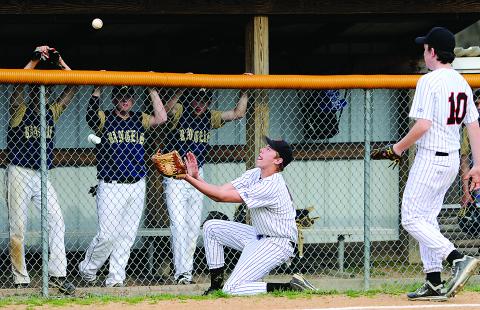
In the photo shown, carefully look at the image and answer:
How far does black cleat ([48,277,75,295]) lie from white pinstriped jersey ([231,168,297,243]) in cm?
152

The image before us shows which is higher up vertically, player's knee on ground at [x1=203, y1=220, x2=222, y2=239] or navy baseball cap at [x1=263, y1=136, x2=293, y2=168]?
navy baseball cap at [x1=263, y1=136, x2=293, y2=168]

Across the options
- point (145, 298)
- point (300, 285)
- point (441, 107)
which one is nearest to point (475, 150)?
point (441, 107)

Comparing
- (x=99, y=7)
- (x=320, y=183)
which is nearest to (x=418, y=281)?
(x=320, y=183)

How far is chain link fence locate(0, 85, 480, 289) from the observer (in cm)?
1030

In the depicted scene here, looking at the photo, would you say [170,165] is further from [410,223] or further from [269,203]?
[410,223]

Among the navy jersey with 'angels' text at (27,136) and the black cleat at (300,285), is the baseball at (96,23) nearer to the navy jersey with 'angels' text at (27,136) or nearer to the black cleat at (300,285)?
the navy jersey with 'angels' text at (27,136)

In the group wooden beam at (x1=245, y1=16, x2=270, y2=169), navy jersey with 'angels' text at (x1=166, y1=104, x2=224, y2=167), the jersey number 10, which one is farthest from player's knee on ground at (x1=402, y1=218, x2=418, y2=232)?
navy jersey with 'angels' text at (x1=166, y1=104, x2=224, y2=167)

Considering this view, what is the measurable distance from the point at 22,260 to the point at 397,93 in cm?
431

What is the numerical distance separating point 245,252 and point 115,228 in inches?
52.4

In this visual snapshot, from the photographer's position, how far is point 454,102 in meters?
9.01

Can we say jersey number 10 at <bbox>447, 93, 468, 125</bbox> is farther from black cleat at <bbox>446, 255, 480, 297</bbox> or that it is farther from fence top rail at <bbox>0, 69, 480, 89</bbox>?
fence top rail at <bbox>0, 69, 480, 89</bbox>

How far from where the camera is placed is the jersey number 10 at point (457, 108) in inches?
354

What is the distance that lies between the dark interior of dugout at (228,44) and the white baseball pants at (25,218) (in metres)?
2.06

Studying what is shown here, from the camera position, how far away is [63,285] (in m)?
9.85
